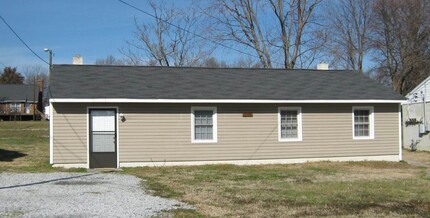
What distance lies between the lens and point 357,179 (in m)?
14.6

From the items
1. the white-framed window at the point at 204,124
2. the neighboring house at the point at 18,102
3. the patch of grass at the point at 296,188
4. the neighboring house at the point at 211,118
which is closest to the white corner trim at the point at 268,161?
the neighboring house at the point at 211,118

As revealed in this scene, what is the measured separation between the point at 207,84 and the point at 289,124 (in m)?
3.43

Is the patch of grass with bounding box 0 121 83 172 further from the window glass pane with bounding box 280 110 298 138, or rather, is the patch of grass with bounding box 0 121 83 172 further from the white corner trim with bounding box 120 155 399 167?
the window glass pane with bounding box 280 110 298 138

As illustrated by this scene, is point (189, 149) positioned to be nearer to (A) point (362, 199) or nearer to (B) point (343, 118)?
(B) point (343, 118)

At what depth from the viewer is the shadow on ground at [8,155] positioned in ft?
64.1

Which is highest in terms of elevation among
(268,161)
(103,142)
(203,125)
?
(203,125)

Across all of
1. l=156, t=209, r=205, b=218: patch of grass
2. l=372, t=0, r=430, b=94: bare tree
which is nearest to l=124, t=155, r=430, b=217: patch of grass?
l=156, t=209, r=205, b=218: patch of grass

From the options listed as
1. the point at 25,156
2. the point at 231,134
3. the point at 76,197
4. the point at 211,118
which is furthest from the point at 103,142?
the point at 76,197

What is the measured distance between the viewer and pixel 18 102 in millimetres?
60781

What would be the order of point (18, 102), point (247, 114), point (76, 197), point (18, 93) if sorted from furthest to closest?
point (18, 93), point (18, 102), point (247, 114), point (76, 197)

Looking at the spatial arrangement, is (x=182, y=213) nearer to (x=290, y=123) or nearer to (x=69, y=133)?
(x=69, y=133)

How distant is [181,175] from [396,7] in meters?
29.9

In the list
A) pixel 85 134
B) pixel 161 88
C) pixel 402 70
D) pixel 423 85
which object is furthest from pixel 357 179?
pixel 402 70

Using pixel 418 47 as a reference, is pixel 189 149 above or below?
below
